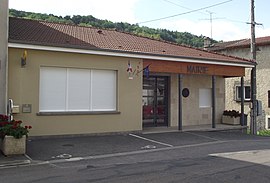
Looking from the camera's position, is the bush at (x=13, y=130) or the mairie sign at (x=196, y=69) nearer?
the bush at (x=13, y=130)

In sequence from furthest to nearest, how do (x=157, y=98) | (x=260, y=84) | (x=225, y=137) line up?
(x=260, y=84)
(x=157, y=98)
(x=225, y=137)

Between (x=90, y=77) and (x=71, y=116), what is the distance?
1.85 meters

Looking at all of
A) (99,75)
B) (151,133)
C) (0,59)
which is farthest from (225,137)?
(0,59)

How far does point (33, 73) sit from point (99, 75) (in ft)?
9.42

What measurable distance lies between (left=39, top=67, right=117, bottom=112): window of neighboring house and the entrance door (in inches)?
125

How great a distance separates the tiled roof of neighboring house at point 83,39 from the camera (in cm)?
1370

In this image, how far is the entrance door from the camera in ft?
59.2

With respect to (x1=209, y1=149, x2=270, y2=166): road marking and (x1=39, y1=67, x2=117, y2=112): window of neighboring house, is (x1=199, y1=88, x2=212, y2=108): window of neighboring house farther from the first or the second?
(x1=209, y1=149, x2=270, y2=166): road marking

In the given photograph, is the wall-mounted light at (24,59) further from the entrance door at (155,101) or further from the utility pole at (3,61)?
the entrance door at (155,101)

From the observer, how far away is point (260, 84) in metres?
29.9

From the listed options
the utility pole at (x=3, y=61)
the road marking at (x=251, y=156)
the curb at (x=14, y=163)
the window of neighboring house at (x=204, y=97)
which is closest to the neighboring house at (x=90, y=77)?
the utility pole at (x=3, y=61)

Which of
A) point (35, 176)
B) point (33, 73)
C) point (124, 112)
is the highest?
point (33, 73)

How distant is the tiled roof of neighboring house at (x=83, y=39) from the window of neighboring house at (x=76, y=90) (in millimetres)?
1095

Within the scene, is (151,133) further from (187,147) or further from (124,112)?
(187,147)
